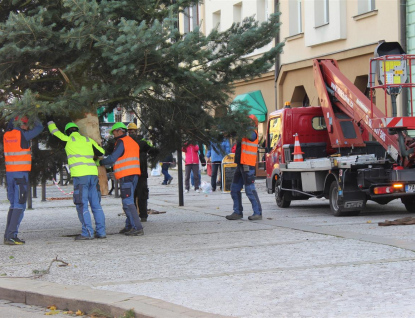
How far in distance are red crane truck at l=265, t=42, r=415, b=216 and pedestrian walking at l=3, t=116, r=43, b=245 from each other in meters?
5.81

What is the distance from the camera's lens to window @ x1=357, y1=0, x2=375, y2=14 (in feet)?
75.7

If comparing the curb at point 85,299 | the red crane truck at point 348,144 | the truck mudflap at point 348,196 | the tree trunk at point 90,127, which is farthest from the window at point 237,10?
the curb at point 85,299

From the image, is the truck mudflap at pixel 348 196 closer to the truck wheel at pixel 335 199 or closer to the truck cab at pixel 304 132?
the truck wheel at pixel 335 199

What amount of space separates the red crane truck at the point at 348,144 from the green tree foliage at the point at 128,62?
2801mm

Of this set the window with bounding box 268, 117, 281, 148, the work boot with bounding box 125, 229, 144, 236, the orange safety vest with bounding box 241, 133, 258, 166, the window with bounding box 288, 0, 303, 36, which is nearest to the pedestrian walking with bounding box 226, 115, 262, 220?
the orange safety vest with bounding box 241, 133, 258, 166

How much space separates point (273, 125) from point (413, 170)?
16.1 ft

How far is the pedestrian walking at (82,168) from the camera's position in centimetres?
1112

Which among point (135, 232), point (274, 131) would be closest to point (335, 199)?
point (274, 131)

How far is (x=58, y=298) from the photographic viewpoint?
703cm

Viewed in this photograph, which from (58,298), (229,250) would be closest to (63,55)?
(229,250)

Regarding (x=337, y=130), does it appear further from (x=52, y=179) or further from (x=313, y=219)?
(x=52, y=179)

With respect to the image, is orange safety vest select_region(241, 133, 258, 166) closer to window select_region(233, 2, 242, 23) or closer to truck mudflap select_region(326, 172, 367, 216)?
truck mudflap select_region(326, 172, 367, 216)

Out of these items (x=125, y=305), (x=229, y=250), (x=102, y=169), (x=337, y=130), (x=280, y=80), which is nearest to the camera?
(x=125, y=305)

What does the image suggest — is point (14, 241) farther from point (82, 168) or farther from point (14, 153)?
point (82, 168)
